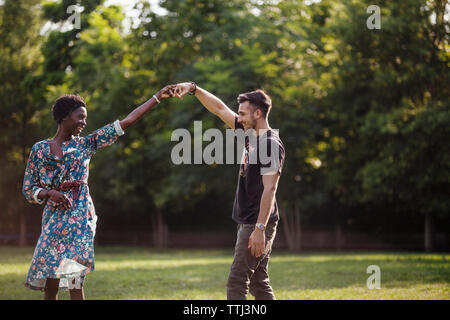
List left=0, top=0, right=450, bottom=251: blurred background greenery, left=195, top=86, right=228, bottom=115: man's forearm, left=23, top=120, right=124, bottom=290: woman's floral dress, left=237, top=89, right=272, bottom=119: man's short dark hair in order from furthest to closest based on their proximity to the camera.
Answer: left=0, top=0, right=450, bottom=251: blurred background greenery → left=195, top=86, right=228, bottom=115: man's forearm → left=237, top=89, right=272, bottom=119: man's short dark hair → left=23, top=120, right=124, bottom=290: woman's floral dress

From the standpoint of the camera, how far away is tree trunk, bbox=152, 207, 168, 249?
31.9m

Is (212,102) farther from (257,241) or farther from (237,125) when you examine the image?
(257,241)

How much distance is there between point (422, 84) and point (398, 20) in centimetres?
274

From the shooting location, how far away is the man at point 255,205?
4762mm

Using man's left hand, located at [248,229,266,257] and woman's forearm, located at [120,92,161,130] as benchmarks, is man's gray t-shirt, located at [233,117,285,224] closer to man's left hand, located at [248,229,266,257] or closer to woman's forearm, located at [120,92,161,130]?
man's left hand, located at [248,229,266,257]

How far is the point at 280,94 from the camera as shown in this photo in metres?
23.4

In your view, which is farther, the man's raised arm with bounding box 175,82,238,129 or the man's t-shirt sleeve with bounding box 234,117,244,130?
the man's raised arm with bounding box 175,82,238,129

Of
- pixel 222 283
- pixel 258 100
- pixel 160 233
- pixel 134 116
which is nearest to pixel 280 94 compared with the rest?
pixel 160 233

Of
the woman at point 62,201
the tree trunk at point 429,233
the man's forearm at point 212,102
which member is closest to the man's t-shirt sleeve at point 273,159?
the man's forearm at point 212,102

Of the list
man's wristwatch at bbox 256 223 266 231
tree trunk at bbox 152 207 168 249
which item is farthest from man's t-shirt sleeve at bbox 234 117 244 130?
tree trunk at bbox 152 207 168 249

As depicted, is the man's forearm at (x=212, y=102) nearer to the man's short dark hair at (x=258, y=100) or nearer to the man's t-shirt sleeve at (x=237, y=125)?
the man's t-shirt sleeve at (x=237, y=125)

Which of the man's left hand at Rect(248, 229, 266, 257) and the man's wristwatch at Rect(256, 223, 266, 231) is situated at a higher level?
the man's wristwatch at Rect(256, 223, 266, 231)

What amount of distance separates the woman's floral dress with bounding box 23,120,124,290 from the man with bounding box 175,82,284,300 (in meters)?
1.22

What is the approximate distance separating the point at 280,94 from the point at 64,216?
1928 cm
